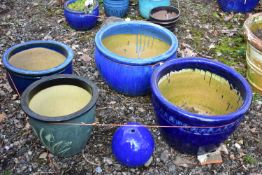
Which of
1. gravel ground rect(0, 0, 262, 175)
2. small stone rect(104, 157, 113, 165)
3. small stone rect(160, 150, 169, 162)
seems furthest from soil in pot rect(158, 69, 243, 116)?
small stone rect(104, 157, 113, 165)

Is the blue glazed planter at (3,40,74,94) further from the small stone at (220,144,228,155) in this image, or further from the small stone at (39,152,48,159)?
the small stone at (220,144,228,155)

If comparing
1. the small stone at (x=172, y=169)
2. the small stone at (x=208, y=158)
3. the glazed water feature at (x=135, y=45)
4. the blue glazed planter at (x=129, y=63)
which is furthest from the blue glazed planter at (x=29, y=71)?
the small stone at (x=208, y=158)

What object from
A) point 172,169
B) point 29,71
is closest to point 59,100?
point 29,71

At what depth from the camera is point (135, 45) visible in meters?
4.00

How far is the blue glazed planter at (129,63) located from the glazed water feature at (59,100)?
549mm

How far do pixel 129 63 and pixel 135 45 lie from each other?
79 centimetres

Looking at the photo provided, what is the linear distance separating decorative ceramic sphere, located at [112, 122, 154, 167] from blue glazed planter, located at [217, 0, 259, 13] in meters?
3.66

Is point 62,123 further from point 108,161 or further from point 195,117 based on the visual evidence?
point 195,117

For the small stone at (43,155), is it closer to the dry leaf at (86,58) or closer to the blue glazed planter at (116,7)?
the dry leaf at (86,58)

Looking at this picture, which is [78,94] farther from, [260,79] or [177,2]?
[177,2]

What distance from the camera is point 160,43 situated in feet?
12.7

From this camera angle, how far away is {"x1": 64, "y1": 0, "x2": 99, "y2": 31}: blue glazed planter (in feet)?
15.3

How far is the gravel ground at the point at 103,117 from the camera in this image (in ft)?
9.82

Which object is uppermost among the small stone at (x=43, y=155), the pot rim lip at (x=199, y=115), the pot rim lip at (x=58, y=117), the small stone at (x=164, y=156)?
the pot rim lip at (x=58, y=117)
